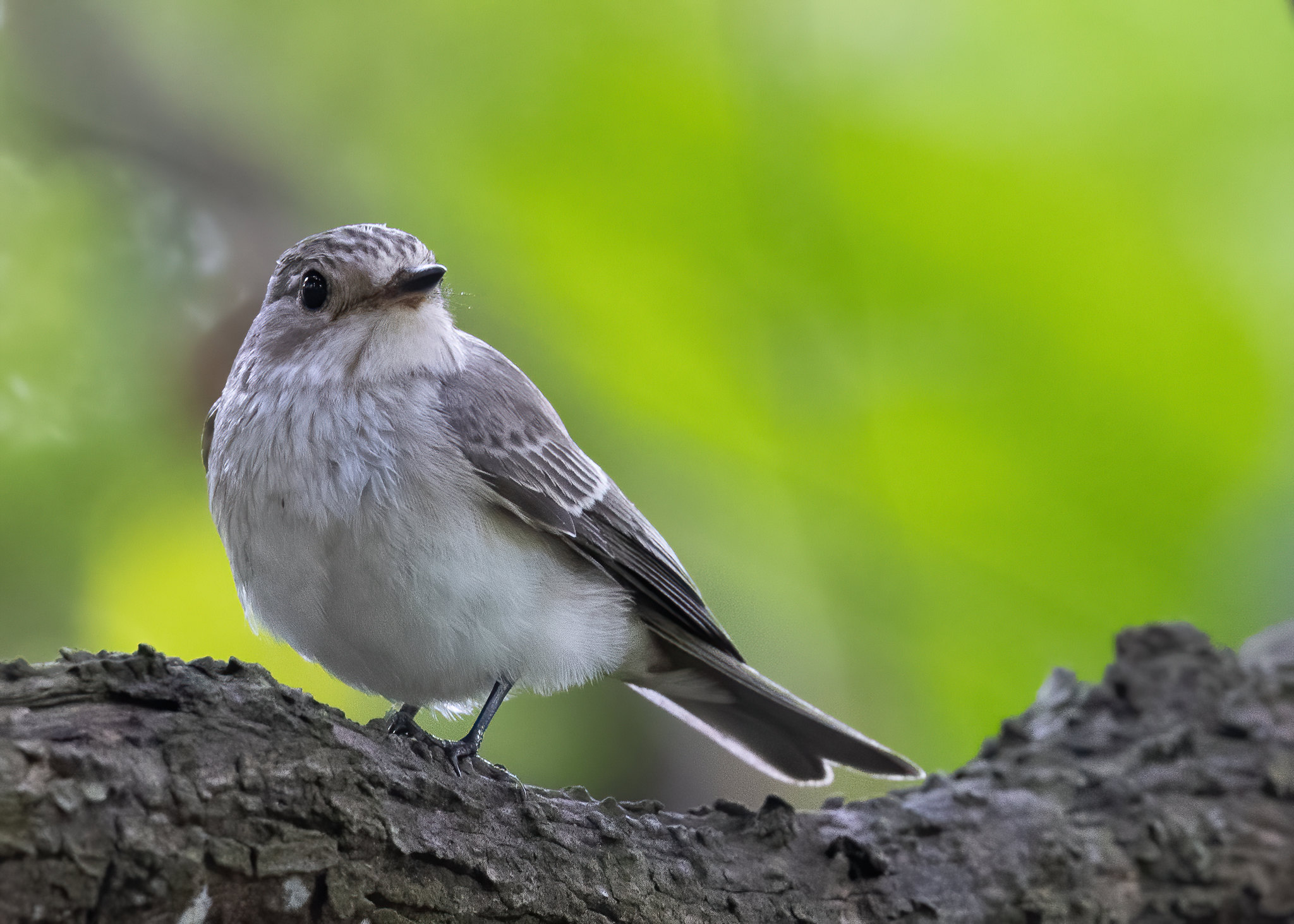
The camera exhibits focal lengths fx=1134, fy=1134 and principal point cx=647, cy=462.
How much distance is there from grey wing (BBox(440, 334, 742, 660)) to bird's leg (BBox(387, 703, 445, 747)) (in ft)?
2.12

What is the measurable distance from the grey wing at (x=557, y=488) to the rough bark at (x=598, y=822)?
29.2 inches

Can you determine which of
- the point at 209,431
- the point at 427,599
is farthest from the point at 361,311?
the point at 427,599

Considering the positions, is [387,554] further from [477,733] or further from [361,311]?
[361,311]

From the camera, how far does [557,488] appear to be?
337cm

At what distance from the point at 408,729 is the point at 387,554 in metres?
Result: 0.45

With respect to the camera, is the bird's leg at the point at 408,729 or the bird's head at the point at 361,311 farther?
the bird's head at the point at 361,311

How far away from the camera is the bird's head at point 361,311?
3273 millimetres

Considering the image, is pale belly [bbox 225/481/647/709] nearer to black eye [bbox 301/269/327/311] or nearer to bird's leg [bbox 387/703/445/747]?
bird's leg [bbox 387/703/445/747]

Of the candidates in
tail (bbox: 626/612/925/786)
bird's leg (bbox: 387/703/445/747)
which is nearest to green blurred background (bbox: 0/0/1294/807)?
tail (bbox: 626/612/925/786)

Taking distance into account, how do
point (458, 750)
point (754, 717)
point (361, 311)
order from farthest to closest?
point (754, 717) < point (361, 311) < point (458, 750)

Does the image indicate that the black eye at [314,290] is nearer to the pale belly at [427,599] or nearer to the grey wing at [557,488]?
the grey wing at [557,488]

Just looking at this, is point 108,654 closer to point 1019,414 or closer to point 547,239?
point 547,239

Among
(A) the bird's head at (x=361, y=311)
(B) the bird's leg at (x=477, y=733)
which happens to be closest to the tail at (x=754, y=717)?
(B) the bird's leg at (x=477, y=733)

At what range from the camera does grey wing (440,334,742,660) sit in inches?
129
